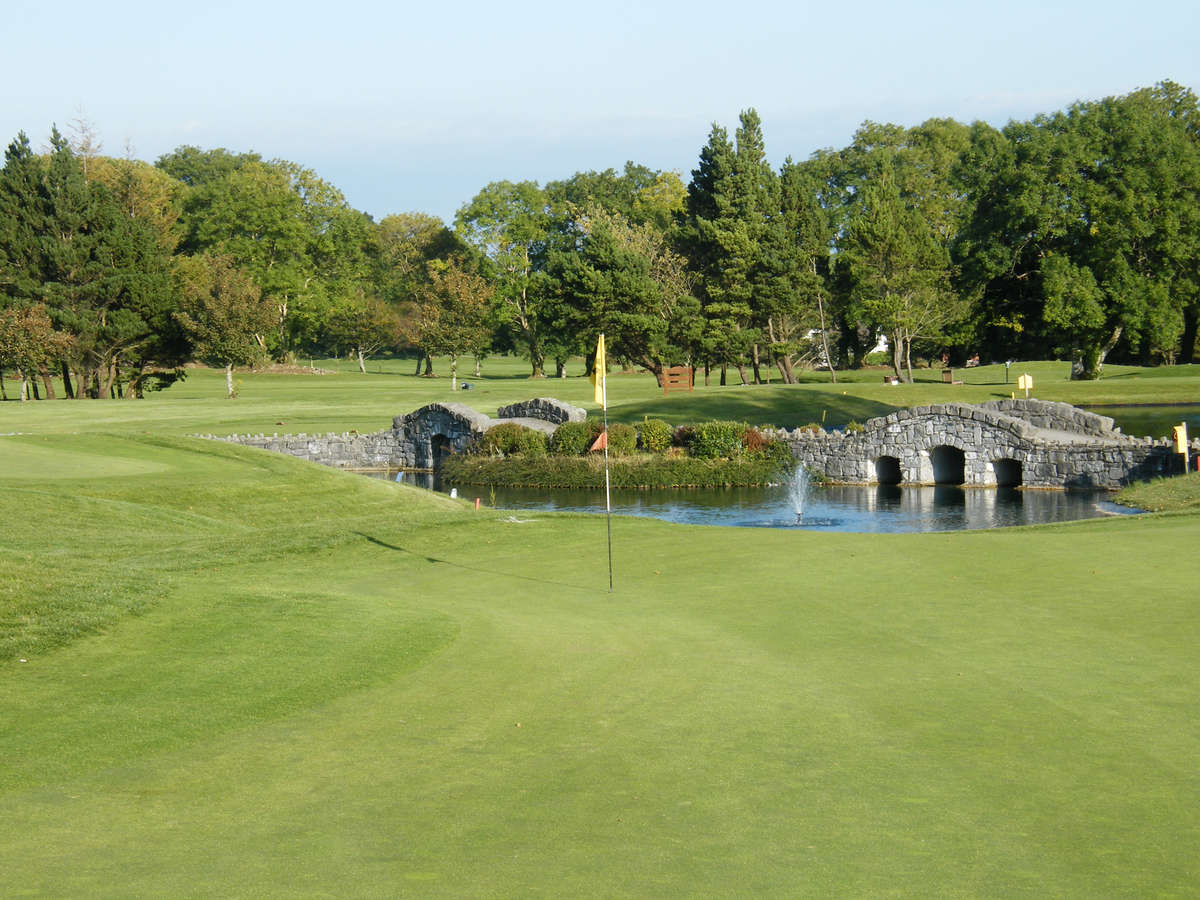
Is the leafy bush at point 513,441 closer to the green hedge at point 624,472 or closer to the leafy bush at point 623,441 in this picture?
the green hedge at point 624,472

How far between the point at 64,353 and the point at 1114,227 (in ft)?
197

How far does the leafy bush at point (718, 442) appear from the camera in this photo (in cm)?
4312

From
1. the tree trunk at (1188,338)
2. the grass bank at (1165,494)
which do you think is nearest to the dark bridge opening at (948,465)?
the grass bank at (1165,494)

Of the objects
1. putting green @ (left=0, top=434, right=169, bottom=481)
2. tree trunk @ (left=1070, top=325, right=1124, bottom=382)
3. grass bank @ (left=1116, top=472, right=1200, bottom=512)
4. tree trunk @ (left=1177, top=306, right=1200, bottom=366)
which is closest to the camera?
putting green @ (left=0, top=434, right=169, bottom=481)

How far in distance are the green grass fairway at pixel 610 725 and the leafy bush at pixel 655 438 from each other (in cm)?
2912

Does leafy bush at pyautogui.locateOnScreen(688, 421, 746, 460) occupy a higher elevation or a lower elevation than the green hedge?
higher

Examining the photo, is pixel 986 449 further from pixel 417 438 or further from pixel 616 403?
pixel 616 403

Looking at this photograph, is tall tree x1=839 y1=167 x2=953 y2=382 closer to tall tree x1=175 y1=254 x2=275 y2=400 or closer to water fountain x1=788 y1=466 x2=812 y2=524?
water fountain x1=788 y1=466 x2=812 y2=524

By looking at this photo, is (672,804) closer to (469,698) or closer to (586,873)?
(586,873)

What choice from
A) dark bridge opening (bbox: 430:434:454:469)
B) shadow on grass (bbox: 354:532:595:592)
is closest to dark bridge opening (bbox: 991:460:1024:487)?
dark bridge opening (bbox: 430:434:454:469)

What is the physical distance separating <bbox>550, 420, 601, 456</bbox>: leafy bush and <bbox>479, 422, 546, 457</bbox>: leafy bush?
0.63 meters

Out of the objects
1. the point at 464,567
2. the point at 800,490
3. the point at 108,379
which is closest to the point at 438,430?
the point at 800,490

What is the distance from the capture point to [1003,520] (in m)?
32.3

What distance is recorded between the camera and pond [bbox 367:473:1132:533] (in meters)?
32.3
